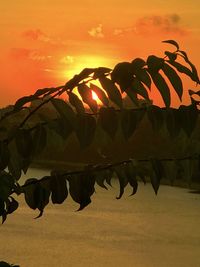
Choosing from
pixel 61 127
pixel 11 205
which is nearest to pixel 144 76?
pixel 61 127

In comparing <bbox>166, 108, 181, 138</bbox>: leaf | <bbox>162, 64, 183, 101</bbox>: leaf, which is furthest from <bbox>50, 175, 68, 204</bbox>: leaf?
<bbox>162, 64, 183, 101</bbox>: leaf

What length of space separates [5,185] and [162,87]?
1.53 ft

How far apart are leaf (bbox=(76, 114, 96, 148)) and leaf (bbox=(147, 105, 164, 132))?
6.4 inches

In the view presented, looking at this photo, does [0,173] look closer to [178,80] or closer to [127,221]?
[178,80]

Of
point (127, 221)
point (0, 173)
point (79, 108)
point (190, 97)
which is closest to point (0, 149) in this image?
point (0, 173)

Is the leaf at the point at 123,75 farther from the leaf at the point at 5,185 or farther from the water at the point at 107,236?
the water at the point at 107,236

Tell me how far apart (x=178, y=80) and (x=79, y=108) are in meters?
0.26

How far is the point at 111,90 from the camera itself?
179 cm

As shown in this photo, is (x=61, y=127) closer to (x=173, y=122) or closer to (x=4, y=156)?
(x=4, y=156)

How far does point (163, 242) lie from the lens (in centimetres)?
1683

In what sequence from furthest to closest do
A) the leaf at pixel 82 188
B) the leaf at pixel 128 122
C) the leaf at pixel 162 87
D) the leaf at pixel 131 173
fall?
the leaf at pixel 131 173 → the leaf at pixel 82 188 → the leaf at pixel 128 122 → the leaf at pixel 162 87

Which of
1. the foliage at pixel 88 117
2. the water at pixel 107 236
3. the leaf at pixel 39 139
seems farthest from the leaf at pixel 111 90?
the water at pixel 107 236

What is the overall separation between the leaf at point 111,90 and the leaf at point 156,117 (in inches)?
5.6

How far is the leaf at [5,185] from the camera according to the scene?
6.01ft
